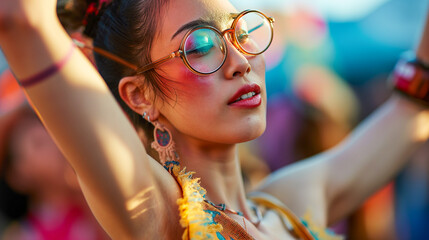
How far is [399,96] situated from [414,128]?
14 cm

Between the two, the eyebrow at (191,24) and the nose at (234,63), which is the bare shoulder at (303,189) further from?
the eyebrow at (191,24)

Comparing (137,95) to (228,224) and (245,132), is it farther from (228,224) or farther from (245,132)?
(228,224)

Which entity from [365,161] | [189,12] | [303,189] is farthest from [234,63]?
[365,161]

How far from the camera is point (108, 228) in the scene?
1021mm

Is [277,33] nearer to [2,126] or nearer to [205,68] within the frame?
[2,126]

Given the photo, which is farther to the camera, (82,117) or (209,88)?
(209,88)

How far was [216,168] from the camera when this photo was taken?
4.78ft

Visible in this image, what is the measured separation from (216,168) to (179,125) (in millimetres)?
198

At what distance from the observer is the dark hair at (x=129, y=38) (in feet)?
4.48

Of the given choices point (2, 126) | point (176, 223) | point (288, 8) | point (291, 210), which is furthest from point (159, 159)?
point (288, 8)

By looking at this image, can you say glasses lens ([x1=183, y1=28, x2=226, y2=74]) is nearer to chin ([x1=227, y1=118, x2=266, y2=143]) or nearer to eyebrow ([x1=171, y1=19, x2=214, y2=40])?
eyebrow ([x1=171, y1=19, x2=214, y2=40])

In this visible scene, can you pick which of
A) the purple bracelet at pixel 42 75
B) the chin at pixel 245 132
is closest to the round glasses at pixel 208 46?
the chin at pixel 245 132

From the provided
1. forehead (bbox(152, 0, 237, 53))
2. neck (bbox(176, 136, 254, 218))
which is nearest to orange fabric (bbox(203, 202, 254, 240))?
neck (bbox(176, 136, 254, 218))

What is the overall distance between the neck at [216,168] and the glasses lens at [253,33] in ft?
1.03
